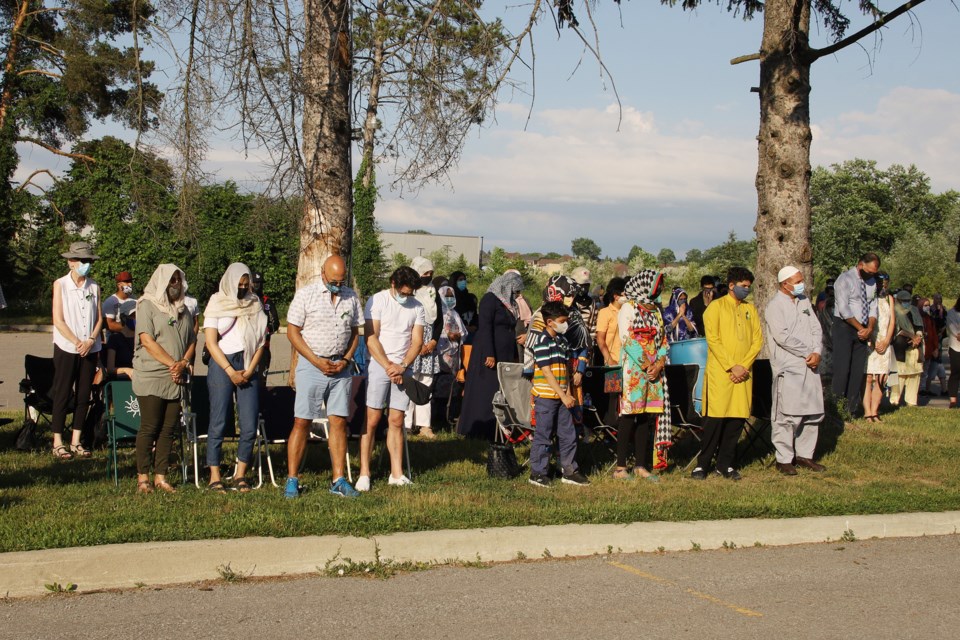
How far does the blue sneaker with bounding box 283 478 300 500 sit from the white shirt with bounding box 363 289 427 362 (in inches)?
53.1

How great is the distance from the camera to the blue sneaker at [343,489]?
7.89 metres

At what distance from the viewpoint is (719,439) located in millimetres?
9594

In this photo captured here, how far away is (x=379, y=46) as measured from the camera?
852 centimetres

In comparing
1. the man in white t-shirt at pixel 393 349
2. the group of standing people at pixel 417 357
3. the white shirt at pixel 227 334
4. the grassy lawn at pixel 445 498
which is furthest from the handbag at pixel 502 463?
the white shirt at pixel 227 334

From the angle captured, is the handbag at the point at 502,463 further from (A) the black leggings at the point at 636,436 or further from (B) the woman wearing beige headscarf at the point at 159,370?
(B) the woman wearing beige headscarf at the point at 159,370

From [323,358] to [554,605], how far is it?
125 inches

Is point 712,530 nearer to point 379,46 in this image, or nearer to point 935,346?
point 379,46

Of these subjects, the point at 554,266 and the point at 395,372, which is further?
the point at 554,266

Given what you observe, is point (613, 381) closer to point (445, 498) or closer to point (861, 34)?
point (445, 498)

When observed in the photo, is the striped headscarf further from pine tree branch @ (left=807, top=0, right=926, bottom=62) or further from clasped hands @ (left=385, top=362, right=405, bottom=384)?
pine tree branch @ (left=807, top=0, right=926, bottom=62)

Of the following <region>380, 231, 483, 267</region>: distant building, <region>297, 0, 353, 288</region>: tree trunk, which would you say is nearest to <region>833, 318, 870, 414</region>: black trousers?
<region>297, 0, 353, 288</region>: tree trunk

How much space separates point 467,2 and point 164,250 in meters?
3.62

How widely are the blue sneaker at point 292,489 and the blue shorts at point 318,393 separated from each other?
0.52 metres

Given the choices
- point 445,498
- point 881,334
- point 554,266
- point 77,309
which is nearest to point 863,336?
point 881,334
